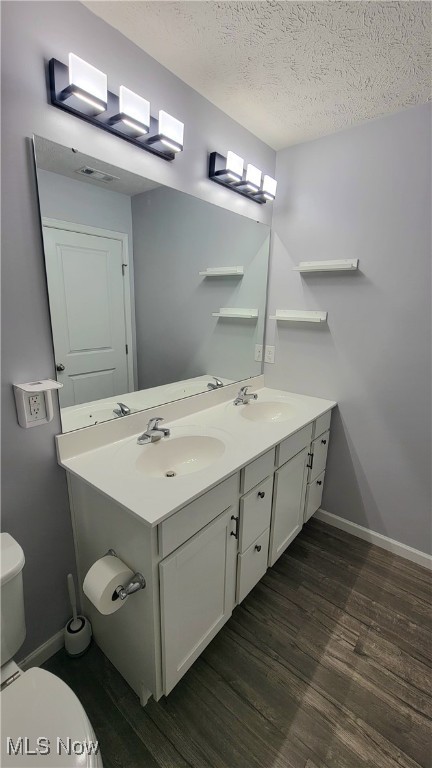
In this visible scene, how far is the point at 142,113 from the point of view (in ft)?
3.94

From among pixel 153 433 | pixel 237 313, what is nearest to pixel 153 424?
pixel 153 433

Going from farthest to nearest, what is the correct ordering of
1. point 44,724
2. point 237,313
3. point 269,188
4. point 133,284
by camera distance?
1. point 237,313
2. point 269,188
3. point 133,284
4. point 44,724

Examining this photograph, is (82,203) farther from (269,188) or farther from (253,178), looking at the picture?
(269,188)

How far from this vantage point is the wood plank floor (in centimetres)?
106

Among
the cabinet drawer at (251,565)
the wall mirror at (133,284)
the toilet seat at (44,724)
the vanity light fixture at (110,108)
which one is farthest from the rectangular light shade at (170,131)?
the toilet seat at (44,724)

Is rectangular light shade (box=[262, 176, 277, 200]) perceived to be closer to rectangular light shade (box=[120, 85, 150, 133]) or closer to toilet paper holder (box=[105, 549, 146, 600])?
rectangular light shade (box=[120, 85, 150, 133])

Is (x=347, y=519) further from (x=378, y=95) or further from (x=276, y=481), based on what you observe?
(x=378, y=95)

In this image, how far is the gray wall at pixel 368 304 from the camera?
165 cm

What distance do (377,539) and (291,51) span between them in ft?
8.25

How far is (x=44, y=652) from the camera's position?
51.2 inches

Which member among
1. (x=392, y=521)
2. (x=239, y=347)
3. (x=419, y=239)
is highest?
(x=419, y=239)

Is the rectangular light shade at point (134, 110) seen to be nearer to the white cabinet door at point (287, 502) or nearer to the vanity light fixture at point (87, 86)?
the vanity light fixture at point (87, 86)

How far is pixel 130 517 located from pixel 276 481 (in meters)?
0.77

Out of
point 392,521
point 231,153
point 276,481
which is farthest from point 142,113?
point 392,521
